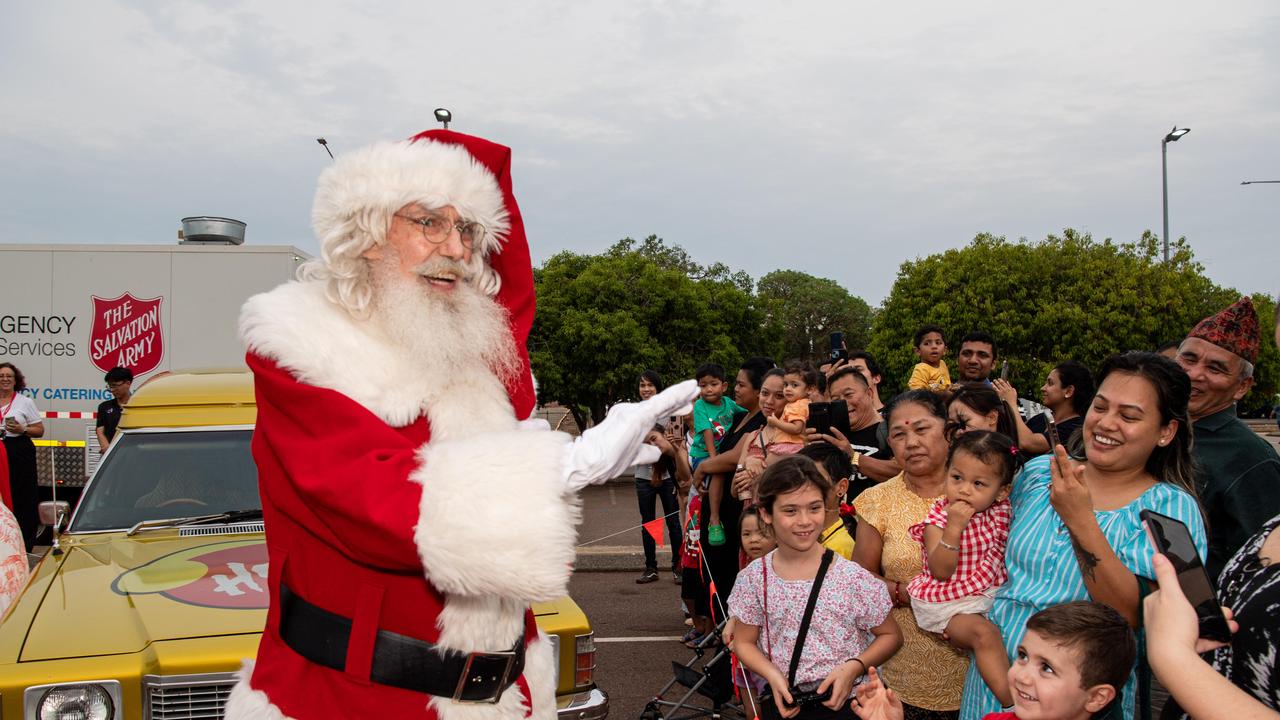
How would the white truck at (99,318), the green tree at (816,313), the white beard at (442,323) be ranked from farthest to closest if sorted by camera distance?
the green tree at (816,313) → the white truck at (99,318) → the white beard at (442,323)

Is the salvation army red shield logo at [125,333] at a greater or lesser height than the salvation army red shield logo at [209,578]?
greater

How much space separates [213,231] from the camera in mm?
10578

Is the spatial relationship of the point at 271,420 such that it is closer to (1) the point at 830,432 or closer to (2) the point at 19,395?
(1) the point at 830,432

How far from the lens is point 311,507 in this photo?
1.90 metres

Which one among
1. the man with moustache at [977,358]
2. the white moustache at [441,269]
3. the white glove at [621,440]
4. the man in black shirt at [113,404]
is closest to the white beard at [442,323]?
the white moustache at [441,269]

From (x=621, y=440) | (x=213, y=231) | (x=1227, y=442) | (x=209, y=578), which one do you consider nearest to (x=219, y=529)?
(x=209, y=578)

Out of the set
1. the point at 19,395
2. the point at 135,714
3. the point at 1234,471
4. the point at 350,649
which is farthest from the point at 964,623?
the point at 19,395

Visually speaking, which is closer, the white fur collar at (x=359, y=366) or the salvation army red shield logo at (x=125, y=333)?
the white fur collar at (x=359, y=366)

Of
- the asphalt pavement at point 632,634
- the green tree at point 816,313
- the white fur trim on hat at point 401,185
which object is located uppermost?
the green tree at point 816,313

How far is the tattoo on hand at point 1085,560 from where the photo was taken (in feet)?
7.95

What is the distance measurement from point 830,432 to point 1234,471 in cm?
219

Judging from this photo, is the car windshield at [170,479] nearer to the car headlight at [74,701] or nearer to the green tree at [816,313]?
the car headlight at [74,701]

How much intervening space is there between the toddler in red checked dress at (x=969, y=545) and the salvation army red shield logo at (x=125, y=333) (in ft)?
31.6

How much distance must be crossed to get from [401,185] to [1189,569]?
2015 millimetres
